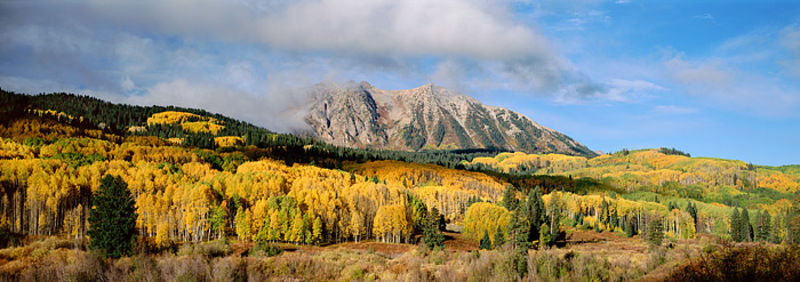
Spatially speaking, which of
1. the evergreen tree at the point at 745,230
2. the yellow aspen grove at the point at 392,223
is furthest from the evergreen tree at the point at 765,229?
the yellow aspen grove at the point at 392,223

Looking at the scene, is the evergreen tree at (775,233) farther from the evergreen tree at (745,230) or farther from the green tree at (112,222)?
the green tree at (112,222)

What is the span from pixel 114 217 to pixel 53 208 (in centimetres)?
4357

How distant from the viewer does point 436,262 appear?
3300 cm

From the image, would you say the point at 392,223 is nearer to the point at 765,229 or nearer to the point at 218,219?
the point at 218,219

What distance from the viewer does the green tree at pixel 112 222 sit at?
127 feet

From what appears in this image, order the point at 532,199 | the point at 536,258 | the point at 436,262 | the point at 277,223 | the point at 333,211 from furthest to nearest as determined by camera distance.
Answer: the point at 532,199 → the point at 333,211 → the point at 277,223 → the point at 436,262 → the point at 536,258

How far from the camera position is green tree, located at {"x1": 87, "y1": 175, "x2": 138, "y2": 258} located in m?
38.6

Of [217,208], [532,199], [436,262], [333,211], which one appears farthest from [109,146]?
[436,262]

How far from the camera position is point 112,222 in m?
39.6

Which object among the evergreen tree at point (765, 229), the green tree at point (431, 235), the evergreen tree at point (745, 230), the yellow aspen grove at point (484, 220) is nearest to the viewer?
the green tree at point (431, 235)

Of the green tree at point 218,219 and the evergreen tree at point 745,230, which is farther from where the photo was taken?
the evergreen tree at point 745,230

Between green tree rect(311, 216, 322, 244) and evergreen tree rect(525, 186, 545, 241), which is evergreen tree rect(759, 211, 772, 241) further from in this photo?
green tree rect(311, 216, 322, 244)

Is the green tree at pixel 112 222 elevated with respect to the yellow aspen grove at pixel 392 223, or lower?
elevated

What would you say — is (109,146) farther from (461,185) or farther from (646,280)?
(646,280)
